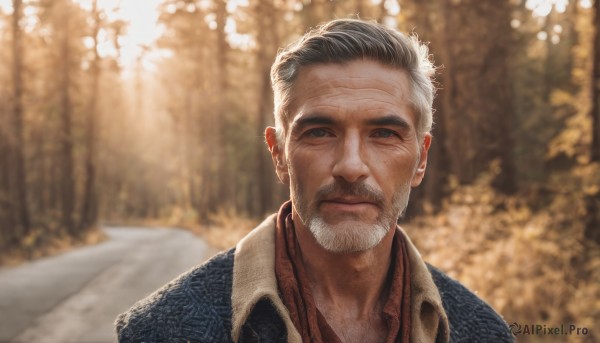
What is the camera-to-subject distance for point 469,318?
8.93 ft

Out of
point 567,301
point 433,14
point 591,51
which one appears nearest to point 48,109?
point 433,14

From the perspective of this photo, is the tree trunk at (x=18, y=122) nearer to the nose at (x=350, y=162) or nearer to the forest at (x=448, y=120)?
the forest at (x=448, y=120)

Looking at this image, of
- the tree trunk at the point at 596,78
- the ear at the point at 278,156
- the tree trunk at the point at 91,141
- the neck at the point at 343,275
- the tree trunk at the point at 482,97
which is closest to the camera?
the neck at the point at 343,275

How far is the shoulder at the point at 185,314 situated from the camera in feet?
7.50

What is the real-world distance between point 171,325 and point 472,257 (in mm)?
6586

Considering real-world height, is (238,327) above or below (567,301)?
above

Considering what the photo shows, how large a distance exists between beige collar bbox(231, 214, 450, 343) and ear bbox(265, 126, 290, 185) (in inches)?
8.6

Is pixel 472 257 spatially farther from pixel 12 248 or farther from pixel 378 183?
pixel 12 248


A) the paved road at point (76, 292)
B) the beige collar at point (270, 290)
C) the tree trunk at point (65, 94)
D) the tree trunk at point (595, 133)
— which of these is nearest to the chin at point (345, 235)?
the beige collar at point (270, 290)

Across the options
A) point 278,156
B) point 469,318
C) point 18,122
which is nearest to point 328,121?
point 278,156

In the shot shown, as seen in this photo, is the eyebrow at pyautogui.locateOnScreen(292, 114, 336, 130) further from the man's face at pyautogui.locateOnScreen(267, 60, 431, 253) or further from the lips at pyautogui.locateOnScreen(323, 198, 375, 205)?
the lips at pyautogui.locateOnScreen(323, 198, 375, 205)

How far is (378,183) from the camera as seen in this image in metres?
2.51

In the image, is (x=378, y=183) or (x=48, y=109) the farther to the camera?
(x=48, y=109)

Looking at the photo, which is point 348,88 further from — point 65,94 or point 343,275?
point 65,94
